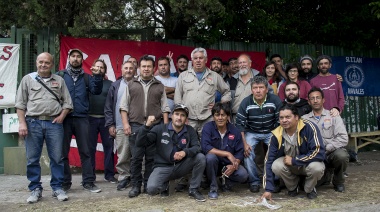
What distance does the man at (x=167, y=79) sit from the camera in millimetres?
6305

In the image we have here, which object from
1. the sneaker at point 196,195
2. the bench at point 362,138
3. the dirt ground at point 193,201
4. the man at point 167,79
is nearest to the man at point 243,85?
the man at point 167,79

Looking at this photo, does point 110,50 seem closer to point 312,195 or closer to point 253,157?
point 253,157

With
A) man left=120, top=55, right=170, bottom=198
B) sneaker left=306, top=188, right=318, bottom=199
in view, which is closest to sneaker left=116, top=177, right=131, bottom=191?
man left=120, top=55, right=170, bottom=198

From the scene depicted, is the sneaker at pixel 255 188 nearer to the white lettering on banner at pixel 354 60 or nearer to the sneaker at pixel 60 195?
the sneaker at pixel 60 195

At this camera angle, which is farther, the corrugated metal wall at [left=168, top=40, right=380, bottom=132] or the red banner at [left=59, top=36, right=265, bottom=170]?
the corrugated metal wall at [left=168, top=40, right=380, bottom=132]

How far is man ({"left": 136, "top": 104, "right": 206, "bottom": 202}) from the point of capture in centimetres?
528

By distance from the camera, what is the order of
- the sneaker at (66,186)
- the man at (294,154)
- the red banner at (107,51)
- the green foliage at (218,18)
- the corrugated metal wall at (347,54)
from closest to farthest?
the man at (294,154)
the sneaker at (66,186)
the green foliage at (218,18)
the red banner at (107,51)
the corrugated metal wall at (347,54)

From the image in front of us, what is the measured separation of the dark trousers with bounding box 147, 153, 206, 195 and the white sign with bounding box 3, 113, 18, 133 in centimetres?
368

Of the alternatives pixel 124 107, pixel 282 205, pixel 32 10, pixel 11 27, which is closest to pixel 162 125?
pixel 124 107

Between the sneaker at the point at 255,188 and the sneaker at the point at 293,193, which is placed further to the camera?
the sneaker at the point at 255,188

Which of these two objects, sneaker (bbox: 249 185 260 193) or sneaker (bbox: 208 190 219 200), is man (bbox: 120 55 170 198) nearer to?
sneaker (bbox: 208 190 219 200)

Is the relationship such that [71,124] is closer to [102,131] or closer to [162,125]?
[102,131]

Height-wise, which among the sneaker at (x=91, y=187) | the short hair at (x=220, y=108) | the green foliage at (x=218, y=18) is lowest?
the sneaker at (x=91, y=187)

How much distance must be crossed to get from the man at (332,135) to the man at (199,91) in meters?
1.27
